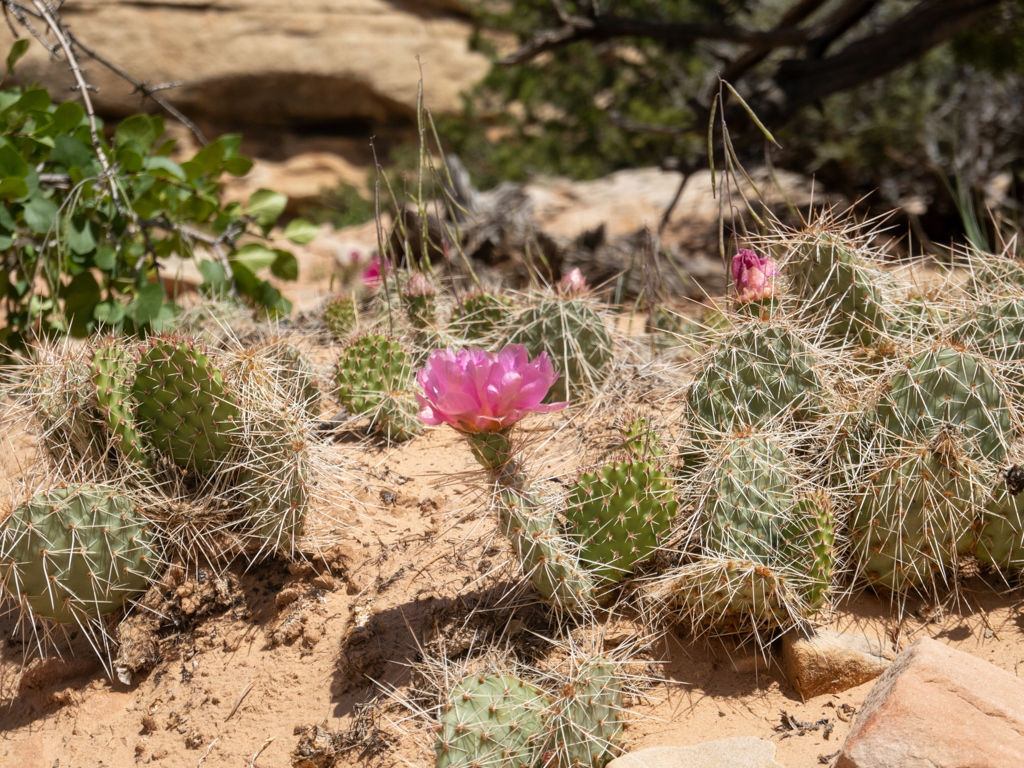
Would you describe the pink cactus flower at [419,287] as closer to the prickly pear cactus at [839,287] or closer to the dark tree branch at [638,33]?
the prickly pear cactus at [839,287]

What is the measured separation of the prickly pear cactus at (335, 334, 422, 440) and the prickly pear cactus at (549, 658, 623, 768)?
53.2 inches

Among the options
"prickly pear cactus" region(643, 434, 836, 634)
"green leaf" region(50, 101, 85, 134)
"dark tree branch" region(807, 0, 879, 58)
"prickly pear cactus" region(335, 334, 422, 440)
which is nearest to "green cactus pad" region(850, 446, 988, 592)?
"prickly pear cactus" region(643, 434, 836, 634)

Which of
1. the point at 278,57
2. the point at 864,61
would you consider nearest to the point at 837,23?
the point at 864,61

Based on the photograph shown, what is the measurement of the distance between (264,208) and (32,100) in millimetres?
1085

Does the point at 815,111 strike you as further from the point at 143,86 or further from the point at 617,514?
the point at 617,514

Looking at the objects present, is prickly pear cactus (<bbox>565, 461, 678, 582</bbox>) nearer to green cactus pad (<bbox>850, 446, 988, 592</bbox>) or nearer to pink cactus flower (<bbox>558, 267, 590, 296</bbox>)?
green cactus pad (<bbox>850, 446, 988, 592</bbox>)

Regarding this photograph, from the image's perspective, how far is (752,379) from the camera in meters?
2.34

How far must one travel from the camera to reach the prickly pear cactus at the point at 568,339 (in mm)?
3066

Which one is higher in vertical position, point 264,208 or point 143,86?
point 143,86

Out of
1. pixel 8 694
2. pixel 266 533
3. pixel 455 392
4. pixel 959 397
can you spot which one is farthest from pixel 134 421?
pixel 959 397

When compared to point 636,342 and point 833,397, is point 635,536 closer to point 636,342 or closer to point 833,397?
point 833,397

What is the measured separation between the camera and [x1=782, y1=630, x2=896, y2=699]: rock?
2.11 meters

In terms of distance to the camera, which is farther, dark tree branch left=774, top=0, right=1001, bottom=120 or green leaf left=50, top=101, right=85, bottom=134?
dark tree branch left=774, top=0, right=1001, bottom=120

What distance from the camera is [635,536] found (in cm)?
219
